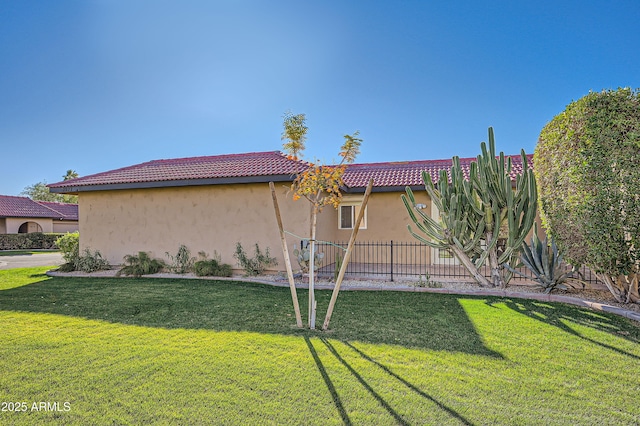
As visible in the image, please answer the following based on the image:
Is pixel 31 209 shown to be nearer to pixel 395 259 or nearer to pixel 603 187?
pixel 395 259

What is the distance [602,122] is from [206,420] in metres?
8.27

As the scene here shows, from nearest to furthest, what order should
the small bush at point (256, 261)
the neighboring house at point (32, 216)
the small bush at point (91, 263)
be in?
the small bush at point (256, 261) < the small bush at point (91, 263) < the neighboring house at point (32, 216)

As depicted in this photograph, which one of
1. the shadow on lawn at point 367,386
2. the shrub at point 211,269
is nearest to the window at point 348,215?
the shrub at point 211,269

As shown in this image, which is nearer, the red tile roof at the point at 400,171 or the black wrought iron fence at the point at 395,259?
the black wrought iron fence at the point at 395,259

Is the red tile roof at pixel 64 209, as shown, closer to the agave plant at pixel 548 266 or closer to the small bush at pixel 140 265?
the small bush at pixel 140 265

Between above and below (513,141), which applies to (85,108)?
above

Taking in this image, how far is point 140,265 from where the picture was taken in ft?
→ 38.2

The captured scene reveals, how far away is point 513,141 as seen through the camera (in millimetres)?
16219

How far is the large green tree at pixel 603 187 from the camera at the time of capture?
619cm

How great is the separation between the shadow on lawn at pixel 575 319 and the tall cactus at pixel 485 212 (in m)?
1.50

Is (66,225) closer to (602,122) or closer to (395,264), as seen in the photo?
(395,264)

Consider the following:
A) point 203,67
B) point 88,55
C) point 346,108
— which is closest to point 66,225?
point 88,55

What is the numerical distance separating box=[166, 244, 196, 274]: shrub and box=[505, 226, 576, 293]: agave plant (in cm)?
1027

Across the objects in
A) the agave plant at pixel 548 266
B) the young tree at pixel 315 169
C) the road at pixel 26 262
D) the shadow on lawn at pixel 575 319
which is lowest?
the road at pixel 26 262
